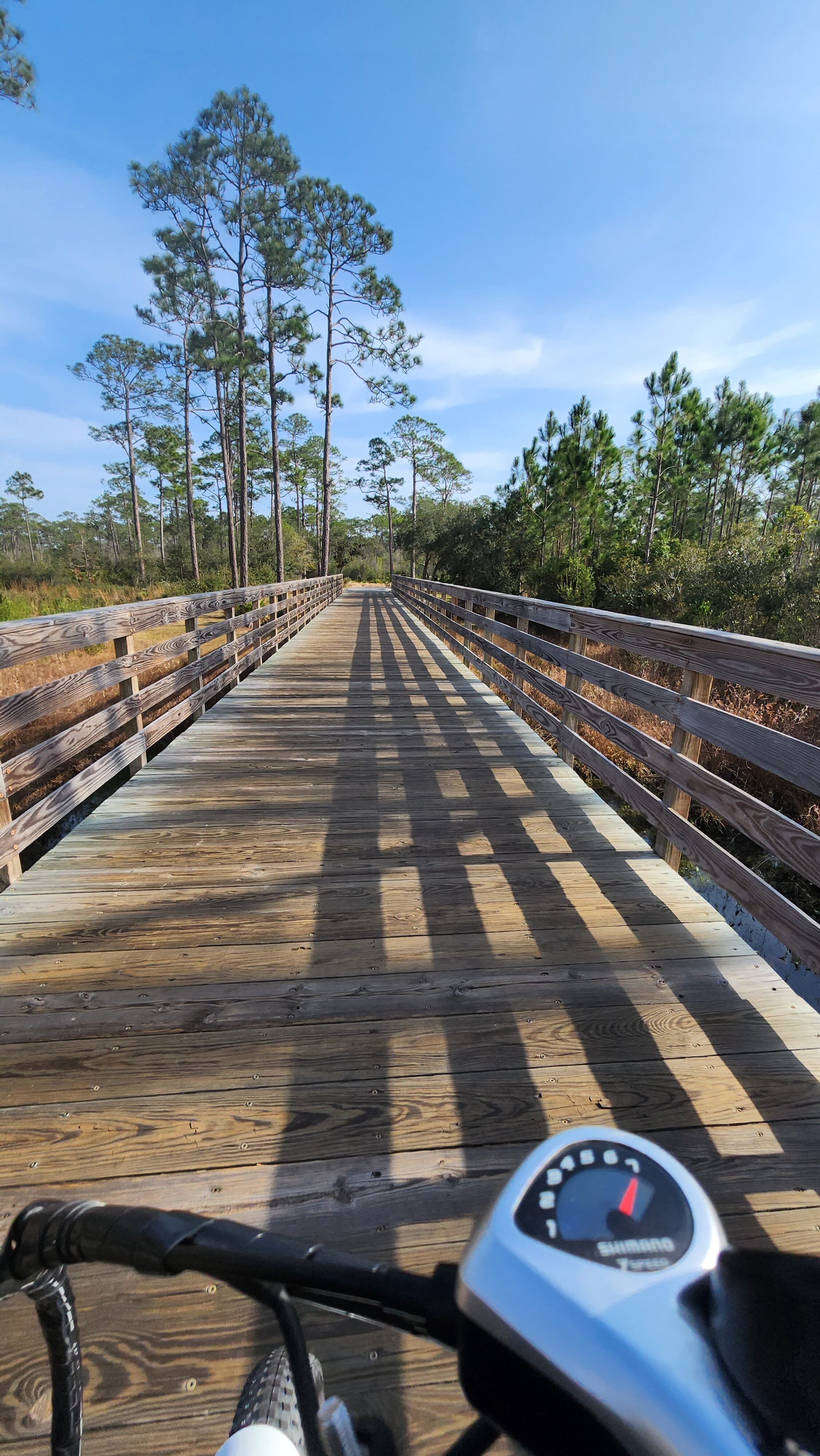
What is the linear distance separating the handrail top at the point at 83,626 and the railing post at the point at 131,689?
0.20 ft

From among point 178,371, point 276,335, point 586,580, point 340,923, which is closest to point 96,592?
point 276,335

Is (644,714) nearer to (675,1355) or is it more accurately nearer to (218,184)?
(675,1355)

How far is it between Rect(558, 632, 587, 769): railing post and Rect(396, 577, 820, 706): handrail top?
0.08 metres

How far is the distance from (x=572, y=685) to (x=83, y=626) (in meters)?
2.78

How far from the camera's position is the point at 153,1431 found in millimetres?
1022

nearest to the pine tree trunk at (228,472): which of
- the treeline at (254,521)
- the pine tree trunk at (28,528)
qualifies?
the treeline at (254,521)

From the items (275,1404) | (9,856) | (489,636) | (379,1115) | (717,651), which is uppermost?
(717,651)

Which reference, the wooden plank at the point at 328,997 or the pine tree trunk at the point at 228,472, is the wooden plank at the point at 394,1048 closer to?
the wooden plank at the point at 328,997

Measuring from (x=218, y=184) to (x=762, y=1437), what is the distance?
2394 cm

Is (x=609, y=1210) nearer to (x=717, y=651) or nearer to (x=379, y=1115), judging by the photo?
(x=379, y=1115)

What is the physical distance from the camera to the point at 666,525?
43062 millimetres

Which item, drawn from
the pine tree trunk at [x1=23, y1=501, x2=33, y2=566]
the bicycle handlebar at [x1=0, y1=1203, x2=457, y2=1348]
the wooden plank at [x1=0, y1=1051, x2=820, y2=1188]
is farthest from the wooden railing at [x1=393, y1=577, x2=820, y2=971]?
the pine tree trunk at [x1=23, y1=501, x2=33, y2=566]

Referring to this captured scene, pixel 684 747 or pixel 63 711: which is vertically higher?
pixel 684 747

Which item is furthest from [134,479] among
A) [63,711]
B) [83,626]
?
[83,626]
